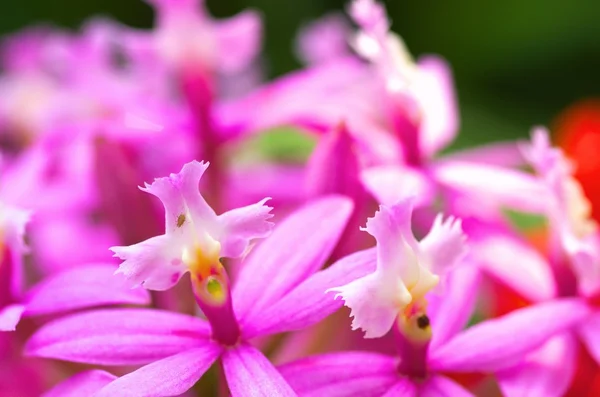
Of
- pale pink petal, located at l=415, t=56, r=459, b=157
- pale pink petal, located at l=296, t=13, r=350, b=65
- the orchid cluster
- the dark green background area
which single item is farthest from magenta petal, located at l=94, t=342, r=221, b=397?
the dark green background area

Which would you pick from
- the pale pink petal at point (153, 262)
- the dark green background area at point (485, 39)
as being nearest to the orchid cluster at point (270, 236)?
the pale pink petal at point (153, 262)

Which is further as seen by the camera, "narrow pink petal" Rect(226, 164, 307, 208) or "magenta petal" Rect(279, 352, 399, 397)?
"narrow pink petal" Rect(226, 164, 307, 208)

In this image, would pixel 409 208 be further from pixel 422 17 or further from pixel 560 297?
pixel 422 17

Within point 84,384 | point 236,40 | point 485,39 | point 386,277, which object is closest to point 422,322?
point 386,277

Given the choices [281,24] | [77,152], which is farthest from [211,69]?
[281,24]

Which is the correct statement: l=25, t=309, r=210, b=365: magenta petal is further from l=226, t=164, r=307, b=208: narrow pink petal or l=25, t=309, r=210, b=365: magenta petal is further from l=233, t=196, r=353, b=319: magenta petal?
l=226, t=164, r=307, b=208: narrow pink petal

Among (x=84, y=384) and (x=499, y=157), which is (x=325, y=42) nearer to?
(x=499, y=157)
